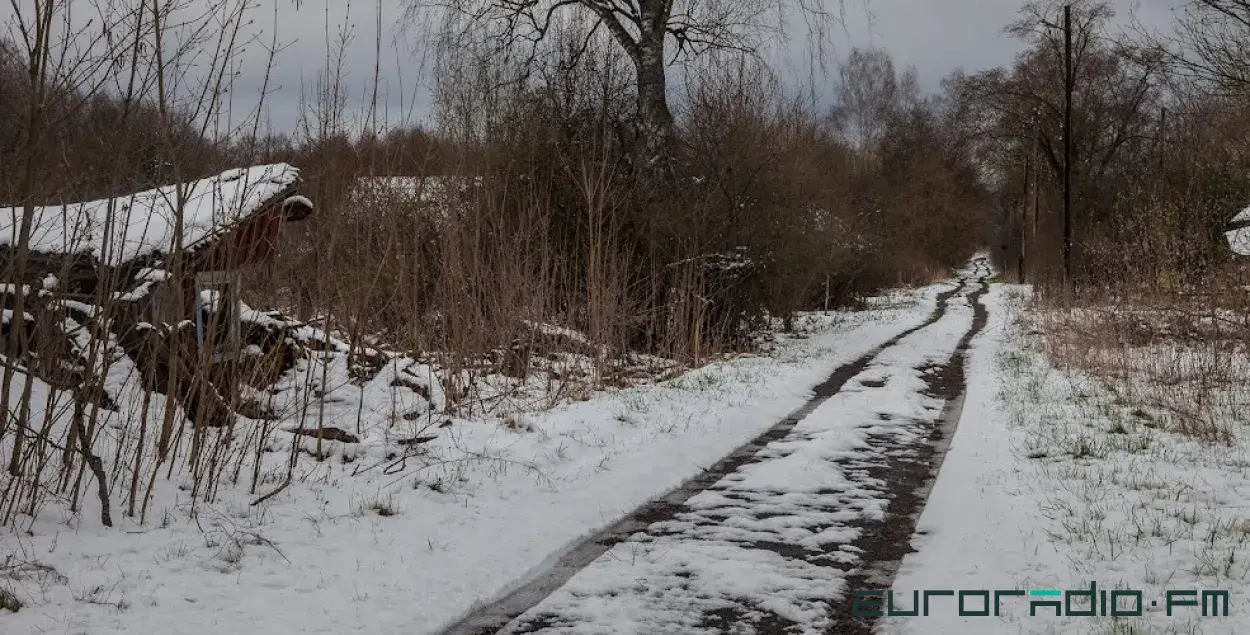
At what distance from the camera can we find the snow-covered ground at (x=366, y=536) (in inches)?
146

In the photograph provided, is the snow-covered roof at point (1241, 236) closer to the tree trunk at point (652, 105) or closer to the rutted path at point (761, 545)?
the rutted path at point (761, 545)

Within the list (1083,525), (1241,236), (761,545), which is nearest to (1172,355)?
(1241,236)

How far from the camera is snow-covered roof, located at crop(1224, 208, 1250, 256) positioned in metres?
11.5

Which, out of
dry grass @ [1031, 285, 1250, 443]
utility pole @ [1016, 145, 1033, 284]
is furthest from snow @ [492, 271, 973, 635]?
utility pole @ [1016, 145, 1033, 284]

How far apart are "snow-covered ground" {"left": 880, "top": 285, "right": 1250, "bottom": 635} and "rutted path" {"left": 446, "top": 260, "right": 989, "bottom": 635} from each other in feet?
0.70

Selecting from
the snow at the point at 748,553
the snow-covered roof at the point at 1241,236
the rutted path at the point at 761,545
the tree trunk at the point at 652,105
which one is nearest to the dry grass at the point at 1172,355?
the snow-covered roof at the point at 1241,236

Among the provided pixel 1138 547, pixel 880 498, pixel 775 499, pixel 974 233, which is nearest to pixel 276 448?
pixel 775 499

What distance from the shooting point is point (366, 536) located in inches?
186

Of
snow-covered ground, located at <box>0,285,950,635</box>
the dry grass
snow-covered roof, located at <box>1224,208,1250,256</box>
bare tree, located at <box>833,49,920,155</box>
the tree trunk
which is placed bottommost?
snow-covered ground, located at <box>0,285,950,635</box>

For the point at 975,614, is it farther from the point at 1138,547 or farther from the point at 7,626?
the point at 7,626

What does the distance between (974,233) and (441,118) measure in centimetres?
4830

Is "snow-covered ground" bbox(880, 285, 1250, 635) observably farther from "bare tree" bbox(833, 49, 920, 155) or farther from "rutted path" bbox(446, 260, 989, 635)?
"bare tree" bbox(833, 49, 920, 155)

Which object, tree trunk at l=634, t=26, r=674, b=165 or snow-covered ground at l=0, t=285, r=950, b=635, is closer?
snow-covered ground at l=0, t=285, r=950, b=635

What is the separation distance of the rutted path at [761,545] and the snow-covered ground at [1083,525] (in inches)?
8.5
